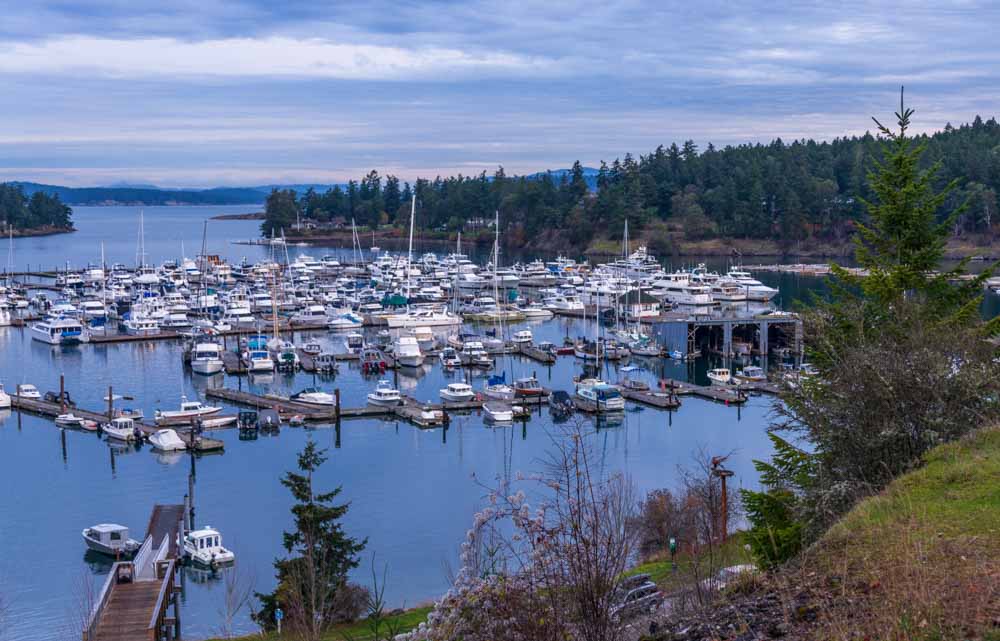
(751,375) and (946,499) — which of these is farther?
(751,375)

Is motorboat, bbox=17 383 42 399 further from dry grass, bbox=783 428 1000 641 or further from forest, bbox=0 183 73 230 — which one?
forest, bbox=0 183 73 230

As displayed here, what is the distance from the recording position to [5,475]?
29375mm

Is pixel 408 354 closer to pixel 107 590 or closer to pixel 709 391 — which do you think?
pixel 709 391

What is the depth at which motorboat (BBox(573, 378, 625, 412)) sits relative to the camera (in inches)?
1427

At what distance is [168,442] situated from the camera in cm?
3147

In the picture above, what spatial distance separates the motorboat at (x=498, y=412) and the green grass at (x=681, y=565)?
15.6 m

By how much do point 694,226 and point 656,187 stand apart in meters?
7.38

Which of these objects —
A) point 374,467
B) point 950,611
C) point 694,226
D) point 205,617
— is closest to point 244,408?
point 374,467

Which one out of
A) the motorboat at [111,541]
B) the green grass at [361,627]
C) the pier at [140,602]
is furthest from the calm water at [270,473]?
the green grass at [361,627]

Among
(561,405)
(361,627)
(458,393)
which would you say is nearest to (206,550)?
(361,627)

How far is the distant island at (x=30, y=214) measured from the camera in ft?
482

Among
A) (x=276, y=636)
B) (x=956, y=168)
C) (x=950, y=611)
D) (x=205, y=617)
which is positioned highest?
(x=956, y=168)

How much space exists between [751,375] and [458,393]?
11652 millimetres

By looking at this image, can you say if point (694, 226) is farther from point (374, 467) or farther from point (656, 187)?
point (374, 467)
